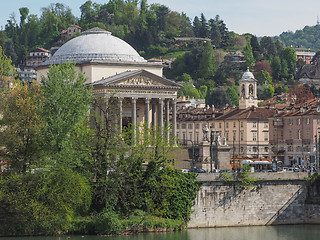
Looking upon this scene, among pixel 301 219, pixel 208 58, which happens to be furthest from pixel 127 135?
pixel 208 58

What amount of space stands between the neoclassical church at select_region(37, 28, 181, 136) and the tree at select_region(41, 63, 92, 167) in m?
22.1

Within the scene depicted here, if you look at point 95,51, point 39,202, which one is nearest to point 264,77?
point 95,51

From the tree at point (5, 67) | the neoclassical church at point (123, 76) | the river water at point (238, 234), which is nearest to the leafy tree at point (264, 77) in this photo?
the neoclassical church at point (123, 76)

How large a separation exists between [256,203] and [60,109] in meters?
15.6

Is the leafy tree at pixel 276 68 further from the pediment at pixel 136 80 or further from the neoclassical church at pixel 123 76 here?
the pediment at pixel 136 80

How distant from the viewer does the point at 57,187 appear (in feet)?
192

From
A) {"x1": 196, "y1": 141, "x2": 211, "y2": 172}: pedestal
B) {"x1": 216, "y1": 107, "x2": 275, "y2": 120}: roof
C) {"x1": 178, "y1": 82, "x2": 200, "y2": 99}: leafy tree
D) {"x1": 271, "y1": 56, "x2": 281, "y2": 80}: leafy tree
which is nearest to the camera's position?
{"x1": 196, "y1": 141, "x2": 211, "y2": 172}: pedestal

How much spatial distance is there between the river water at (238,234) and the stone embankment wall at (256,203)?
0.81m

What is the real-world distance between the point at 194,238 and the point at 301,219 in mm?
11547

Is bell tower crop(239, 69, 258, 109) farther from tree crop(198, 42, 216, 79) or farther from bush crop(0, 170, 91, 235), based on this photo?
bush crop(0, 170, 91, 235)

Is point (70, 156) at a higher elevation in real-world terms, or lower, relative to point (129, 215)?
higher

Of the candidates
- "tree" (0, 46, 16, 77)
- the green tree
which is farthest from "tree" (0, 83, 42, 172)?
the green tree

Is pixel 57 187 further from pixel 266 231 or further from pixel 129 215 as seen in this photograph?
pixel 266 231

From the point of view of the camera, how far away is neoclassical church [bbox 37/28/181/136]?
8850 centimetres
